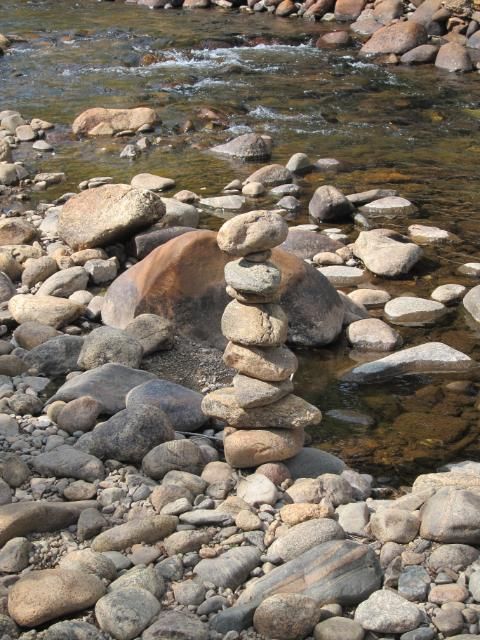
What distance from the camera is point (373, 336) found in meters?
7.77

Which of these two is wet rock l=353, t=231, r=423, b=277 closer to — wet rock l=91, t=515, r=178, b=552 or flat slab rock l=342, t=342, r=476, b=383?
flat slab rock l=342, t=342, r=476, b=383

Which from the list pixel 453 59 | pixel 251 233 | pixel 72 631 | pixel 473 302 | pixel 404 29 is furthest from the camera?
pixel 404 29

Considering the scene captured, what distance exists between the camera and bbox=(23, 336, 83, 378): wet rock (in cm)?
711

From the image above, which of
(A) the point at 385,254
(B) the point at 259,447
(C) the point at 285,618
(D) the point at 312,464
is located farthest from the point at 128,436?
(A) the point at 385,254

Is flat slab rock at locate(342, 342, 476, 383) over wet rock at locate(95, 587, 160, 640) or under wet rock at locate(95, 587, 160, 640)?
under

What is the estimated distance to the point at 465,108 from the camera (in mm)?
15625

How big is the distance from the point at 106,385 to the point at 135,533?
185 centimetres

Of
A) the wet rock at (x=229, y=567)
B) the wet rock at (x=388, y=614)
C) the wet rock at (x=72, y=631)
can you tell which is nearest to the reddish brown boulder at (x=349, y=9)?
the wet rock at (x=229, y=567)

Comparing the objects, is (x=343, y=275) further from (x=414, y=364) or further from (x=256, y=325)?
(x=256, y=325)

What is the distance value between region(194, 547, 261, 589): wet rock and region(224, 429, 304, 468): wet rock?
0.97m

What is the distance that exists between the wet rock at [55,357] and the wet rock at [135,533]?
241 centimetres

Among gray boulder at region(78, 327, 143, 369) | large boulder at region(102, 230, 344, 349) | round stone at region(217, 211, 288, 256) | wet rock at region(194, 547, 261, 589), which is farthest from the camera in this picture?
large boulder at region(102, 230, 344, 349)

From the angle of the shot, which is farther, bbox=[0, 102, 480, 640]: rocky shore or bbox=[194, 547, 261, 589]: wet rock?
bbox=[194, 547, 261, 589]: wet rock

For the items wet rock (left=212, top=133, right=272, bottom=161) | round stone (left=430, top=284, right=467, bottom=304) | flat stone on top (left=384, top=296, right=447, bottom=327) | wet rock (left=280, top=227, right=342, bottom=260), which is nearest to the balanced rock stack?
flat stone on top (left=384, top=296, right=447, bottom=327)
